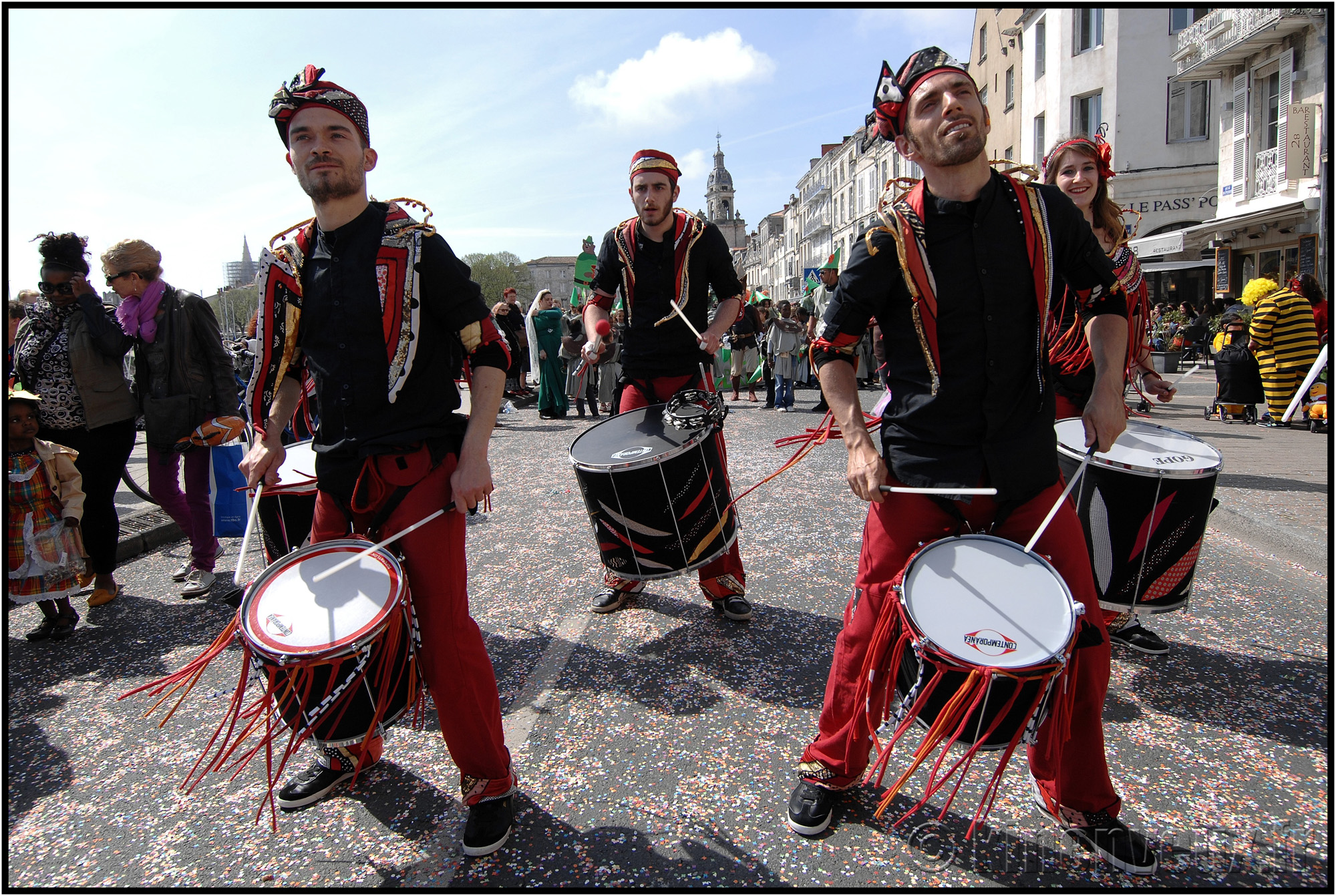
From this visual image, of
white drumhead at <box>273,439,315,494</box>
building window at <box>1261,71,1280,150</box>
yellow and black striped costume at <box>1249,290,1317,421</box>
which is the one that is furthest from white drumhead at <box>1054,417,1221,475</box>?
building window at <box>1261,71,1280,150</box>

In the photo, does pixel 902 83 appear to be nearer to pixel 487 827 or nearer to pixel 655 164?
pixel 655 164

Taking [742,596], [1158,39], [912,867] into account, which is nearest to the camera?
[912,867]

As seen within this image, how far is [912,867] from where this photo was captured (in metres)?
2.11

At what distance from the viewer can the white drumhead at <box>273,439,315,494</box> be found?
3.30m

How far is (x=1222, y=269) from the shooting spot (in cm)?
2206

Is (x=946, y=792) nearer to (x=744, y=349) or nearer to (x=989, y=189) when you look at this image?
(x=989, y=189)

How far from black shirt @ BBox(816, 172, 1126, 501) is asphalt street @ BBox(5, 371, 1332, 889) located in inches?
42.3

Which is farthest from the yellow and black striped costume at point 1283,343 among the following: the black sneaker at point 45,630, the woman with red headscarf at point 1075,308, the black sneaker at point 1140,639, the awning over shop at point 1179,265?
the awning over shop at point 1179,265

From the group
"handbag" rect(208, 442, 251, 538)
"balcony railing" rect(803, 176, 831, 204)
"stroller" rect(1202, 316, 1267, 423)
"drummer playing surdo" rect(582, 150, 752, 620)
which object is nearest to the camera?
"drummer playing surdo" rect(582, 150, 752, 620)

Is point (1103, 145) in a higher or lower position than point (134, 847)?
higher

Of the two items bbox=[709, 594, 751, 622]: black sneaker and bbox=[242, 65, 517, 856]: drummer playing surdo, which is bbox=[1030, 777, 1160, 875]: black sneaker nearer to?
bbox=[242, 65, 517, 856]: drummer playing surdo

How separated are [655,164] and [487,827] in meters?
3.02

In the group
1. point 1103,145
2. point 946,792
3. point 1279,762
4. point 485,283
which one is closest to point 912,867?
point 946,792

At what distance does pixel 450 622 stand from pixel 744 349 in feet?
44.4
